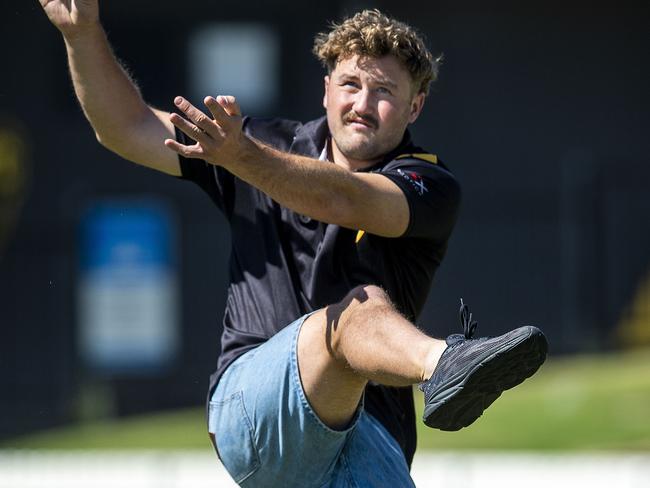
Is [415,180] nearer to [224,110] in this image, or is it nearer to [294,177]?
[294,177]

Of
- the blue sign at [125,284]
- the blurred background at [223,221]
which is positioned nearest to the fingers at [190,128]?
the blurred background at [223,221]

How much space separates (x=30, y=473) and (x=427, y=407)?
16.6ft

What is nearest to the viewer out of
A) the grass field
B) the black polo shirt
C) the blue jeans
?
the blue jeans

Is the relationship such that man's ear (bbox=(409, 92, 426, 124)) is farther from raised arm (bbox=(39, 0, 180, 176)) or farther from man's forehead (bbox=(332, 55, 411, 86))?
raised arm (bbox=(39, 0, 180, 176))

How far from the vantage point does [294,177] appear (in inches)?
153

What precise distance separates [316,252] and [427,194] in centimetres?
42

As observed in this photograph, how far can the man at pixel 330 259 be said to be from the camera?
369 cm

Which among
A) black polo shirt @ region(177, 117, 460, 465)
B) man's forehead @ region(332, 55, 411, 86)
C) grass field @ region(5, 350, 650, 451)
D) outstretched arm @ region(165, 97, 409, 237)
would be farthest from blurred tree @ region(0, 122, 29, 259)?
outstretched arm @ region(165, 97, 409, 237)

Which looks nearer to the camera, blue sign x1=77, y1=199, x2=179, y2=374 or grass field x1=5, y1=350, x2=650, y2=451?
grass field x1=5, y1=350, x2=650, y2=451

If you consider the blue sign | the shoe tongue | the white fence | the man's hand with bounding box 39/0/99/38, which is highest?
the man's hand with bounding box 39/0/99/38

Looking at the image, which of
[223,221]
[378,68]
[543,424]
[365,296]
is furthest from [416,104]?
[223,221]

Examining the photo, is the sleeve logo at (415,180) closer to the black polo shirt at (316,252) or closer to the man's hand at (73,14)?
the black polo shirt at (316,252)

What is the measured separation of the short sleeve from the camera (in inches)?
168

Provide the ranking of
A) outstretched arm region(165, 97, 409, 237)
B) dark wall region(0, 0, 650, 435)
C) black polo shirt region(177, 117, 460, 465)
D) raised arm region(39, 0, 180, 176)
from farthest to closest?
dark wall region(0, 0, 650, 435) < raised arm region(39, 0, 180, 176) < black polo shirt region(177, 117, 460, 465) < outstretched arm region(165, 97, 409, 237)
